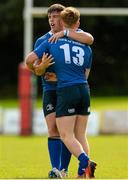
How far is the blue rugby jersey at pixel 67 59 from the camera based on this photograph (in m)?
9.55

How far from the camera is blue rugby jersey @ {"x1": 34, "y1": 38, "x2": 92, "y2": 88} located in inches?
376

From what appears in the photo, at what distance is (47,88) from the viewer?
1006 cm

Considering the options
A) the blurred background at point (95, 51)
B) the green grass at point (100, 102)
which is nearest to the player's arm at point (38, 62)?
the blurred background at point (95, 51)

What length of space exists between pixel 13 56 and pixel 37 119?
781 inches

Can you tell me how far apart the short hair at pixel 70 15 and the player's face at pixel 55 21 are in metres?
0.38

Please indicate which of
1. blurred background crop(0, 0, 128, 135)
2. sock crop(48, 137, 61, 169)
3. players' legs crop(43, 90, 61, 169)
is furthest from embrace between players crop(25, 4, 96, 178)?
blurred background crop(0, 0, 128, 135)

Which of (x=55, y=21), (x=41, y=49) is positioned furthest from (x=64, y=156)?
(x=55, y=21)

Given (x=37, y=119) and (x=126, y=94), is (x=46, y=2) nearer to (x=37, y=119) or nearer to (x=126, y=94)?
(x=37, y=119)

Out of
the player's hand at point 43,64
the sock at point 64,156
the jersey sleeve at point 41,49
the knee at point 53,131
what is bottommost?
the sock at point 64,156

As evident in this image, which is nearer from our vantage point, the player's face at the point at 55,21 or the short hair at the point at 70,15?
the short hair at the point at 70,15

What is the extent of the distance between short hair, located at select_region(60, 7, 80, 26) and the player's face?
376mm

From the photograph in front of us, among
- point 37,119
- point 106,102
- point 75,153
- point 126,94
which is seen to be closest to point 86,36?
point 75,153

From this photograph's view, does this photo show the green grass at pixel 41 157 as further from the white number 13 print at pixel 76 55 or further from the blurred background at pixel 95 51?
the blurred background at pixel 95 51

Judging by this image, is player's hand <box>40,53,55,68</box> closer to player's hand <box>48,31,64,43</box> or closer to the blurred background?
player's hand <box>48,31,64,43</box>
